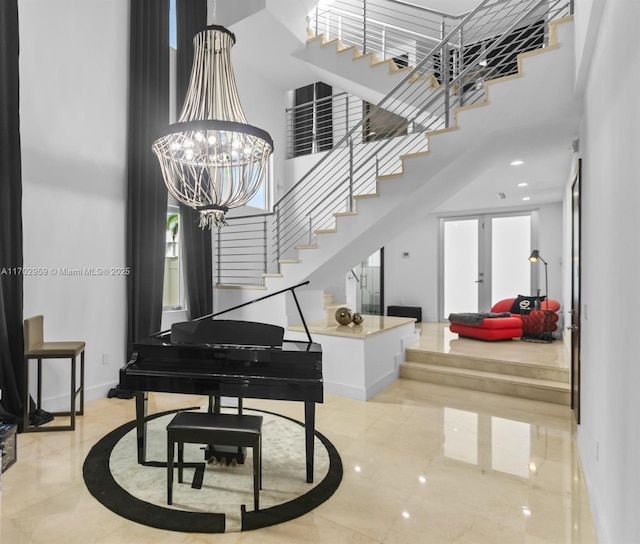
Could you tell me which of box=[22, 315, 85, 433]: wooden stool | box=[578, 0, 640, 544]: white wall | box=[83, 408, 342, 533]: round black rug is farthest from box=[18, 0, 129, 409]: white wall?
box=[578, 0, 640, 544]: white wall

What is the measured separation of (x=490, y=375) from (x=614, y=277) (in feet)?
9.94

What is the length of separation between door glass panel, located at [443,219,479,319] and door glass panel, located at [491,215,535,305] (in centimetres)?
35

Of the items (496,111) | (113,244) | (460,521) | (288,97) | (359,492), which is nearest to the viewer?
(460,521)

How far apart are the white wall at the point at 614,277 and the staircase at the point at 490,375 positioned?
1560 millimetres

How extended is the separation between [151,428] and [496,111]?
4160mm

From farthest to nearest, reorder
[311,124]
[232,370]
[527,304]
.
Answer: [311,124], [527,304], [232,370]

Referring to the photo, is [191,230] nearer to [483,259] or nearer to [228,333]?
[228,333]

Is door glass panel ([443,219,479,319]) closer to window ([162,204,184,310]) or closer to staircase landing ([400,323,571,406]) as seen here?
staircase landing ([400,323,571,406])

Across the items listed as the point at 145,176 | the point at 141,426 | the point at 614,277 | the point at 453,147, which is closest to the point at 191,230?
the point at 145,176

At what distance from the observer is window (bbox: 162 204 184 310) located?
17.0ft

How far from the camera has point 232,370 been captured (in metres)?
2.52

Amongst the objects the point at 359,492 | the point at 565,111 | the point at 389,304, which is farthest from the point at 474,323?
the point at 359,492

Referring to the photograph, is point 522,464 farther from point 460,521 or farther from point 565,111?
point 565,111

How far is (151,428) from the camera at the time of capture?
3.30 metres
